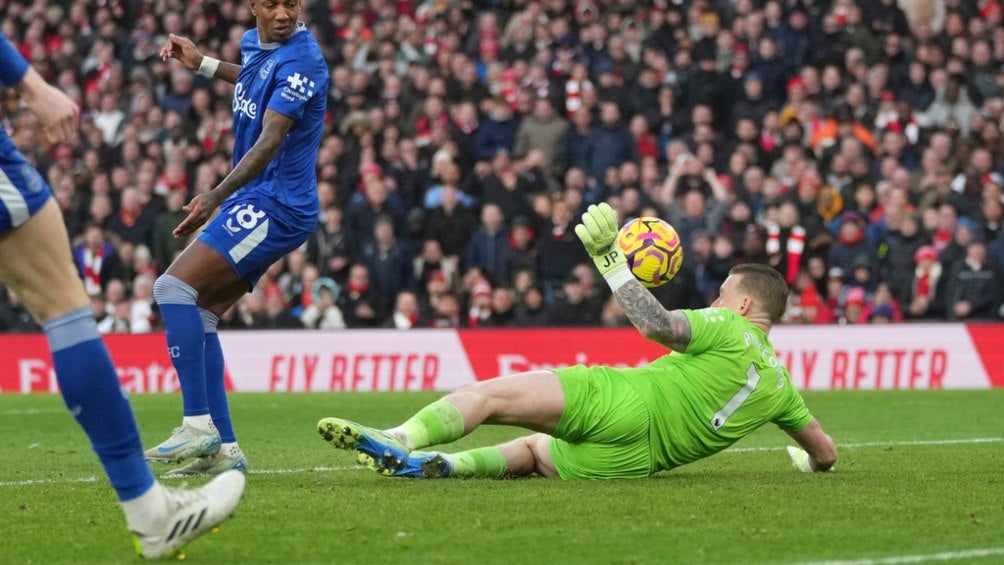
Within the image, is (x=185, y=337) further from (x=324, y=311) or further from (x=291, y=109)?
(x=324, y=311)

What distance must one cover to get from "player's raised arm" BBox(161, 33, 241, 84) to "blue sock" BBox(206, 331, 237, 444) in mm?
1629

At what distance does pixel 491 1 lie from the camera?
2206cm

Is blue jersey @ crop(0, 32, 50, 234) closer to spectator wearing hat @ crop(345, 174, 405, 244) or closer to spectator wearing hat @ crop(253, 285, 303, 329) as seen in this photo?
spectator wearing hat @ crop(253, 285, 303, 329)

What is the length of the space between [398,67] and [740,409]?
14.7 metres

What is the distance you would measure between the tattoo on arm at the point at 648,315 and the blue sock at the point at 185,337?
7.06ft

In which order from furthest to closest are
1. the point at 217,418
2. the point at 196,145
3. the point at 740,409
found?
the point at 196,145 < the point at 217,418 < the point at 740,409

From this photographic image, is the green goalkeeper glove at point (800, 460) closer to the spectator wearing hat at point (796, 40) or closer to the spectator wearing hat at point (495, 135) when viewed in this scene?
the spectator wearing hat at point (495, 135)

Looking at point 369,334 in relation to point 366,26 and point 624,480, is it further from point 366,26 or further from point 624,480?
point 624,480

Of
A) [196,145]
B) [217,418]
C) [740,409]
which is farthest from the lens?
[196,145]

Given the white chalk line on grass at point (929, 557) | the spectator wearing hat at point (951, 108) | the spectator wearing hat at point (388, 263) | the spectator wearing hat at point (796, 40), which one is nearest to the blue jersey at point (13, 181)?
the white chalk line on grass at point (929, 557)

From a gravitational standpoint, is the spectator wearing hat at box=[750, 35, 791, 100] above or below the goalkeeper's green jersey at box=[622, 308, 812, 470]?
above

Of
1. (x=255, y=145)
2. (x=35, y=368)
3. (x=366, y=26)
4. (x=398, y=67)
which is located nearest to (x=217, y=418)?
(x=255, y=145)

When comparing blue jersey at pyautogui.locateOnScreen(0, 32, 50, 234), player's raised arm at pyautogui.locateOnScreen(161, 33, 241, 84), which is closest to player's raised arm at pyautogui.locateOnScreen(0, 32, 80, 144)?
blue jersey at pyautogui.locateOnScreen(0, 32, 50, 234)

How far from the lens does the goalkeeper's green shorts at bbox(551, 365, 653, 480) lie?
6.96 metres
